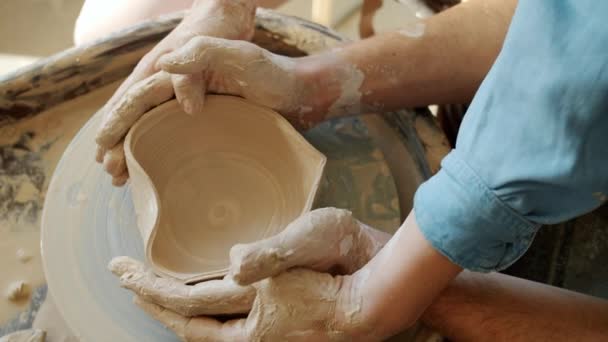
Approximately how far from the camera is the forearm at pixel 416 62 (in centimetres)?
125

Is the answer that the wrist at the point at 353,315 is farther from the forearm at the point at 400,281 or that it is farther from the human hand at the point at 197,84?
the human hand at the point at 197,84

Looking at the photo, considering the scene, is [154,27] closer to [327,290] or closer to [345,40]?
[345,40]

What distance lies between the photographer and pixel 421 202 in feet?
2.70

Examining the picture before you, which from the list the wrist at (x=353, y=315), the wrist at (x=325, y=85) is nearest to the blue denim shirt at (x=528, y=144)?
the wrist at (x=353, y=315)

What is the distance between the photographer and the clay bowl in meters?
1.16

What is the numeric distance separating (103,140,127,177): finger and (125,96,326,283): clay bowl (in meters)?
0.03

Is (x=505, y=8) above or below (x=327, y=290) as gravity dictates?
above

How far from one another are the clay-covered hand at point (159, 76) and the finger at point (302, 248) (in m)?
0.38

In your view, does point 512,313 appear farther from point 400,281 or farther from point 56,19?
point 56,19

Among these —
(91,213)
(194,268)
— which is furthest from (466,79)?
(91,213)

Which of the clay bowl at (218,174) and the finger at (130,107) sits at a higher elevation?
the finger at (130,107)

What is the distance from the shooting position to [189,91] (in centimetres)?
112

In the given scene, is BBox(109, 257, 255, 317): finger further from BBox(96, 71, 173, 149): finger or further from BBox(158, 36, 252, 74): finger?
BBox(158, 36, 252, 74): finger

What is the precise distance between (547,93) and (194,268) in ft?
2.57
